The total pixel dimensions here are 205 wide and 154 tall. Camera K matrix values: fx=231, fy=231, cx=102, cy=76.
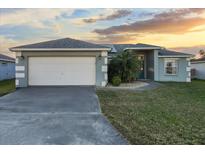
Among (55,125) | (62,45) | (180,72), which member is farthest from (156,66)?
(55,125)

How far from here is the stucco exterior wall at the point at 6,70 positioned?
25.1 metres

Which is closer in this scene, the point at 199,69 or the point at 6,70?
Result: the point at 6,70

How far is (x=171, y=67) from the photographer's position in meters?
21.5

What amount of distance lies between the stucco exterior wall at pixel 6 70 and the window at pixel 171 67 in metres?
17.2

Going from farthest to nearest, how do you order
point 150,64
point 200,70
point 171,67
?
point 200,70 < point 150,64 < point 171,67

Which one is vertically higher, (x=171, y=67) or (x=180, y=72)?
(x=171, y=67)

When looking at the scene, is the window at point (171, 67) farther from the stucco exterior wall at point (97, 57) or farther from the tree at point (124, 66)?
the stucco exterior wall at point (97, 57)

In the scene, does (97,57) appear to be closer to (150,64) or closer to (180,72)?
(150,64)

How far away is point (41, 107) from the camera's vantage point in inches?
340

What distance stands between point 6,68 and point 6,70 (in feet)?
0.77
